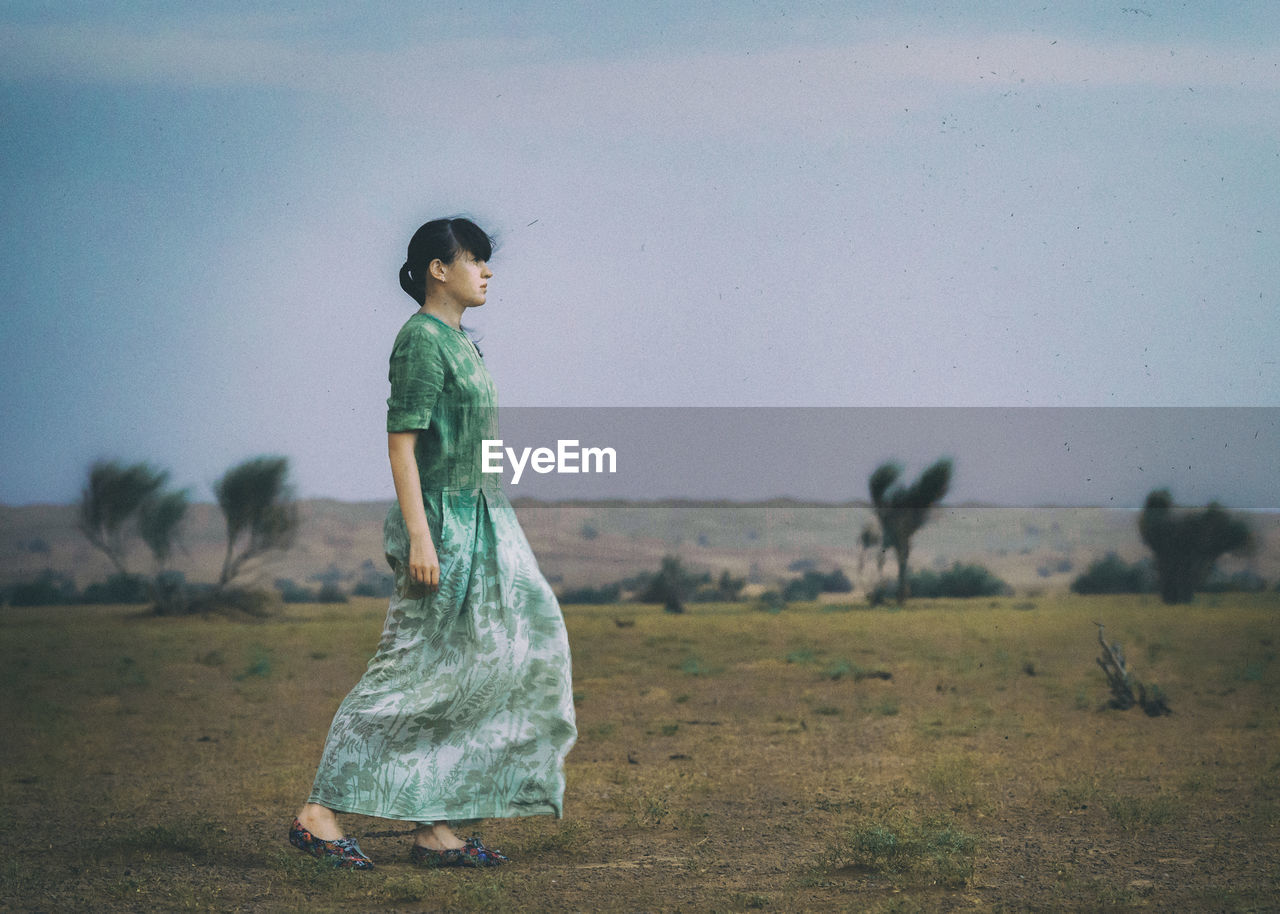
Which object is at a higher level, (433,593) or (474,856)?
(433,593)

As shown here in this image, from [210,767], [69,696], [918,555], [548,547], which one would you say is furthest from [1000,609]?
[210,767]

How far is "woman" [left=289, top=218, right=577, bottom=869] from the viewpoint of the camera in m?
4.04

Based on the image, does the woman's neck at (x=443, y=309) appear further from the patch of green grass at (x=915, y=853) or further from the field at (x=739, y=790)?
the patch of green grass at (x=915, y=853)

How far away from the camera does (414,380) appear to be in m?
4.08

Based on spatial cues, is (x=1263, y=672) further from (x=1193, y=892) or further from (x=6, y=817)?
(x=6, y=817)

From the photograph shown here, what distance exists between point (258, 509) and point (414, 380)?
84.5 ft

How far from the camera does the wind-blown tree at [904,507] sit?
28062mm

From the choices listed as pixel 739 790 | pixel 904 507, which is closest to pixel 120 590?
pixel 904 507

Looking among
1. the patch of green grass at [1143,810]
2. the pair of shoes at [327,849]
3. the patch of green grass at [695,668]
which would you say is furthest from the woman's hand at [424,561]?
the patch of green grass at [695,668]

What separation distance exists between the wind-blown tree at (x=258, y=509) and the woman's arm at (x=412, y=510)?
25.1m

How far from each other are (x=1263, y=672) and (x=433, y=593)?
11068mm

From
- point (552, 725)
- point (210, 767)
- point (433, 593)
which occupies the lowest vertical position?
point (210, 767)

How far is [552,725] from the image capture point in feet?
13.8

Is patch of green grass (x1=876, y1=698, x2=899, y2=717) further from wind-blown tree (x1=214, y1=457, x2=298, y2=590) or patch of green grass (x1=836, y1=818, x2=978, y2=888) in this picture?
wind-blown tree (x1=214, y1=457, x2=298, y2=590)
